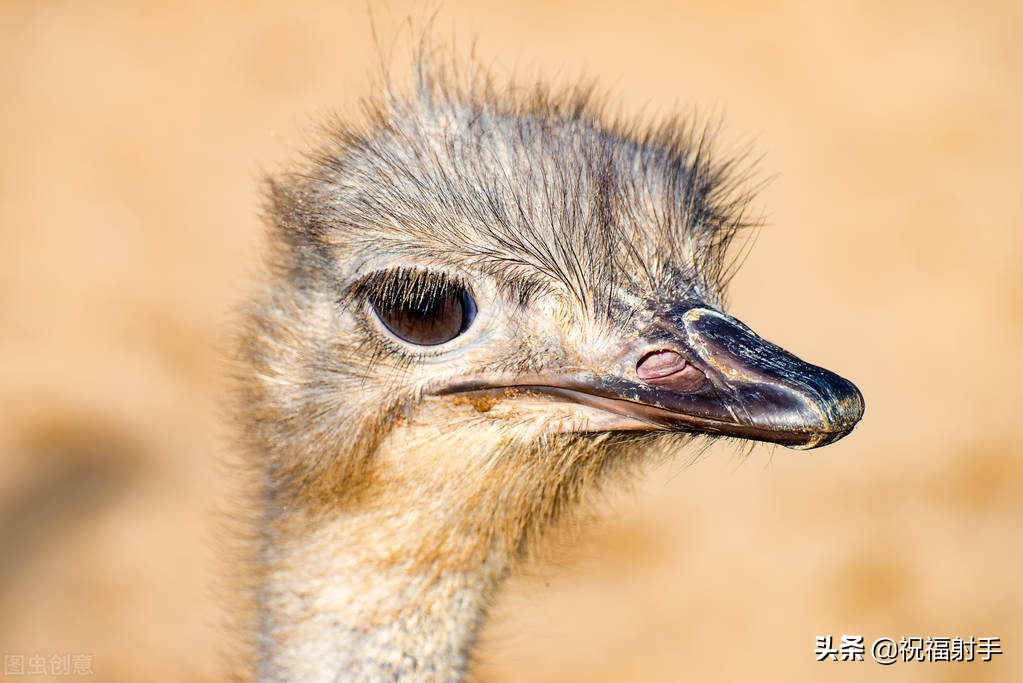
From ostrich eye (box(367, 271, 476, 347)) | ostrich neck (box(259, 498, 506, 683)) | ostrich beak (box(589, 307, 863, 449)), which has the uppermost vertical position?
ostrich eye (box(367, 271, 476, 347))

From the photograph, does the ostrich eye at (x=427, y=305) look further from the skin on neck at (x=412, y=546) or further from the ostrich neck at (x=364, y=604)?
the ostrich neck at (x=364, y=604)

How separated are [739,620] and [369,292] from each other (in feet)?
9.91

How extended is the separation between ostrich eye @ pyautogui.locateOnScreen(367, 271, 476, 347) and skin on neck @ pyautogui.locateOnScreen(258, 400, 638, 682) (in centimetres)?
11

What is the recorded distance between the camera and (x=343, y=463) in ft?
6.07

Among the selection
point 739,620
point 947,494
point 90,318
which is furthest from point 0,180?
point 947,494

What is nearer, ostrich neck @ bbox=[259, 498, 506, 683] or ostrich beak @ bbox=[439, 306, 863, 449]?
ostrich beak @ bbox=[439, 306, 863, 449]

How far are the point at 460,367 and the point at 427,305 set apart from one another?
0.10 metres

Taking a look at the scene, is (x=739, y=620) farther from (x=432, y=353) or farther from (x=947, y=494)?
(x=432, y=353)

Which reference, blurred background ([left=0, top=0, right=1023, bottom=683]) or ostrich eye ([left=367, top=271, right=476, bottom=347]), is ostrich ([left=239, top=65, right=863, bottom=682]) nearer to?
ostrich eye ([left=367, top=271, right=476, bottom=347])

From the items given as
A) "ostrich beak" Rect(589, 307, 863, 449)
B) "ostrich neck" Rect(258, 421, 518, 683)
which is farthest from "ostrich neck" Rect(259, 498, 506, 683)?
"ostrich beak" Rect(589, 307, 863, 449)

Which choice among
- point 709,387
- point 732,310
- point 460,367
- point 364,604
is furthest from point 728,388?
point 732,310

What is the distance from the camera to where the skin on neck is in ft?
5.90

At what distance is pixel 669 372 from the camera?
1.67m

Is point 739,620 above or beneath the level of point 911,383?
beneath
